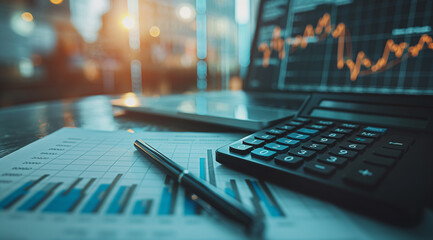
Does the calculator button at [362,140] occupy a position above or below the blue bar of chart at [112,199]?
above

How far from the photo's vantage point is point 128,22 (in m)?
2.85

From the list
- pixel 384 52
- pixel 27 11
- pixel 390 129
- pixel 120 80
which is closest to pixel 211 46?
pixel 120 80

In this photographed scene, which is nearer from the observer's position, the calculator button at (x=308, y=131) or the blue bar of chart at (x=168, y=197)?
the blue bar of chart at (x=168, y=197)

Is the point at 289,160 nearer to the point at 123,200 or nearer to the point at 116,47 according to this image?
the point at 123,200

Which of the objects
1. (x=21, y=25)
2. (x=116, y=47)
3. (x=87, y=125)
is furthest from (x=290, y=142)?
(x=116, y=47)

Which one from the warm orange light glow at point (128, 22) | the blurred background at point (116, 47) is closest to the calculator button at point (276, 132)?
the blurred background at point (116, 47)

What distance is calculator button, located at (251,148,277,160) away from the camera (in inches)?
8.7

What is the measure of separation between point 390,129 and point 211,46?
12.3 ft

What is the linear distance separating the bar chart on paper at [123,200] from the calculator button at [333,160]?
0.04 metres

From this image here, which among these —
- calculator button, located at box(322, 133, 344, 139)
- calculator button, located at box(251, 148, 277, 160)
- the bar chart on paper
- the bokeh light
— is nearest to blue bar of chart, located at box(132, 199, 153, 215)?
the bar chart on paper

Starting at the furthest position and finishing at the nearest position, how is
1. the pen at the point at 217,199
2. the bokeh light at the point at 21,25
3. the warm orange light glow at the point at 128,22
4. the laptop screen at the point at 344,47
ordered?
the warm orange light glow at the point at 128,22, the bokeh light at the point at 21,25, the laptop screen at the point at 344,47, the pen at the point at 217,199

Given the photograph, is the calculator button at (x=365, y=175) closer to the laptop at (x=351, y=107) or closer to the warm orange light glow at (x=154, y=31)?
the laptop at (x=351, y=107)

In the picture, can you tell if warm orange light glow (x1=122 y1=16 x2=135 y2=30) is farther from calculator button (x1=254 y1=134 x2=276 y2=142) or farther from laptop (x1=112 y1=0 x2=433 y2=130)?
calculator button (x1=254 y1=134 x2=276 y2=142)

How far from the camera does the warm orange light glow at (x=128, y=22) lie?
2.82m
